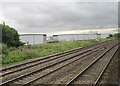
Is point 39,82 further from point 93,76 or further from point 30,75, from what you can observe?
point 93,76

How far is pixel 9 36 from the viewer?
34938 millimetres

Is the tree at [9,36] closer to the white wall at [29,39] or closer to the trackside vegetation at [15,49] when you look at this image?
the trackside vegetation at [15,49]

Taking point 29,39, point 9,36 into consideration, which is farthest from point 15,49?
point 29,39

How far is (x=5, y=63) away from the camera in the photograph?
20.6 metres

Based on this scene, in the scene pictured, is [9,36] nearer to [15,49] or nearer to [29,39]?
[15,49]

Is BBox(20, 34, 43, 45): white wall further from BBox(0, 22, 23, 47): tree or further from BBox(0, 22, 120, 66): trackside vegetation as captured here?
BBox(0, 22, 23, 47): tree

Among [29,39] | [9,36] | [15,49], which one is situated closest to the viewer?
[15,49]

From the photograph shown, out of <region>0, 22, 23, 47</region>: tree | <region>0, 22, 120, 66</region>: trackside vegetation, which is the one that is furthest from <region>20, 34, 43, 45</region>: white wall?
<region>0, 22, 23, 47</region>: tree

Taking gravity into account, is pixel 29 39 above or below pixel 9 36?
below

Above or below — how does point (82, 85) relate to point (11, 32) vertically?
below

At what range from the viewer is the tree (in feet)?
113

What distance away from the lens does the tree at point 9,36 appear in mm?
34531

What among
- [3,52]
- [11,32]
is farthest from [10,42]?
[3,52]

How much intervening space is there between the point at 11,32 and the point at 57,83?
25266 millimetres
